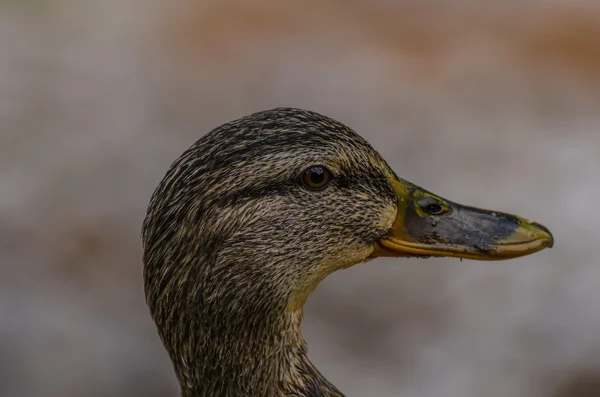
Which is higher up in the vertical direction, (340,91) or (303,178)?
(340,91)

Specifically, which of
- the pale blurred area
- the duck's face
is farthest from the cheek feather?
the pale blurred area

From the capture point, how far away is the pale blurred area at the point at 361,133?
14.0 ft

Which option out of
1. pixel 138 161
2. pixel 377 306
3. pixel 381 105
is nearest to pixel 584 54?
pixel 381 105

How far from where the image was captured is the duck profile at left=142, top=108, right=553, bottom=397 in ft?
7.11

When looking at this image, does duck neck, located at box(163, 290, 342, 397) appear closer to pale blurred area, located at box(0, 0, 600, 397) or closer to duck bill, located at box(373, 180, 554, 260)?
duck bill, located at box(373, 180, 554, 260)

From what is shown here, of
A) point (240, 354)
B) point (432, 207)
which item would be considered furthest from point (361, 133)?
point (240, 354)

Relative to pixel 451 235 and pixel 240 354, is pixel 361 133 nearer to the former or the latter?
pixel 451 235

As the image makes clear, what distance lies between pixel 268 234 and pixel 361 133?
3.15 metres

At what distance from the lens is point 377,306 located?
451 cm

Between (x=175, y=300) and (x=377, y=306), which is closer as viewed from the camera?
(x=175, y=300)

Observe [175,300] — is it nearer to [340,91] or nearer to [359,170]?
[359,170]

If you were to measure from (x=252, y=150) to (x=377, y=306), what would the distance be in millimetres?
2489

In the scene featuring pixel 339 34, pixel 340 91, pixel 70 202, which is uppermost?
pixel 339 34

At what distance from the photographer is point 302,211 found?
2.26 meters
